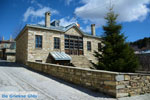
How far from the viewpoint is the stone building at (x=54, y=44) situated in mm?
13023

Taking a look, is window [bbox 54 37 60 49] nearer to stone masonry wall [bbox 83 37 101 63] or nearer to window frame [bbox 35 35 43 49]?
window frame [bbox 35 35 43 49]

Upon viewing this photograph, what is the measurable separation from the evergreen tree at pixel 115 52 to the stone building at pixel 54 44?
4.49 metres

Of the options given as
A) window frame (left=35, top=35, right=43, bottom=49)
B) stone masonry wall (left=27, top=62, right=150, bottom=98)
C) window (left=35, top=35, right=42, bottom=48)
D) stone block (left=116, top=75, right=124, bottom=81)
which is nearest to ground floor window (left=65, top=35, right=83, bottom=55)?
window frame (left=35, top=35, right=43, bottom=49)

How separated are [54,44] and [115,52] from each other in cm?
883

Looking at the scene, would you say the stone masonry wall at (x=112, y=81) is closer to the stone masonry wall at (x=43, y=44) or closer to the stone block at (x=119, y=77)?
the stone block at (x=119, y=77)

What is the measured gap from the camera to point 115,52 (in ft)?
28.1

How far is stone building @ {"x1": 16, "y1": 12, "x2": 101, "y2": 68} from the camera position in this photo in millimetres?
13023

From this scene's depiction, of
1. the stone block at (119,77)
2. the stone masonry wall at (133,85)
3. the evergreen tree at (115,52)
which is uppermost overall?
the evergreen tree at (115,52)

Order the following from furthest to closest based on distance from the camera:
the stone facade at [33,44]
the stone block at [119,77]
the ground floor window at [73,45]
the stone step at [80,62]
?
the ground floor window at [73,45]
the stone step at [80,62]
the stone facade at [33,44]
the stone block at [119,77]

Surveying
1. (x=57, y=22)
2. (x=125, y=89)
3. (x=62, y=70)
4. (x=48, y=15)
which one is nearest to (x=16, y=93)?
(x=62, y=70)

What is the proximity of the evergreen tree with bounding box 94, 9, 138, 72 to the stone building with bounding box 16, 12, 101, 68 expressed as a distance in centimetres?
449

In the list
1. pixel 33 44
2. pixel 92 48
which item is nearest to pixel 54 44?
pixel 33 44

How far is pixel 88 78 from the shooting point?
498cm

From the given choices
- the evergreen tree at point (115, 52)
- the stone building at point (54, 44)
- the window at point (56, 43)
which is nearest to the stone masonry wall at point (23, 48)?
the stone building at point (54, 44)
